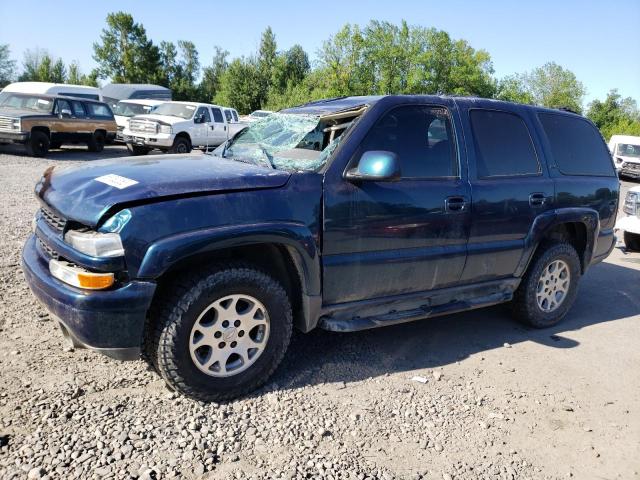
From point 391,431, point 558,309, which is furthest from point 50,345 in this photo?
point 558,309

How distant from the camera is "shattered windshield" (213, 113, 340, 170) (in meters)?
3.32

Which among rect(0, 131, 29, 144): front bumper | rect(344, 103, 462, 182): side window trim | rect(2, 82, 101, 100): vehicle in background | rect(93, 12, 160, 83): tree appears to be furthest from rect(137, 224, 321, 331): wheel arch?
rect(93, 12, 160, 83): tree

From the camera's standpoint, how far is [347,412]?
9.89 feet

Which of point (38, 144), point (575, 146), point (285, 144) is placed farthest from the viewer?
point (38, 144)

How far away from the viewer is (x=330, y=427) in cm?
286

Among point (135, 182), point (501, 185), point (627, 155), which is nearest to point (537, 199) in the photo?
point (501, 185)

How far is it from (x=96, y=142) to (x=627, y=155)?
21268 mm

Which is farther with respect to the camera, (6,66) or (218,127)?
(6,66)

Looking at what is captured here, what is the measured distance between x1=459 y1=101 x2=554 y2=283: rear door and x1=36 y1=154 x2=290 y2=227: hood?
64.3 inches

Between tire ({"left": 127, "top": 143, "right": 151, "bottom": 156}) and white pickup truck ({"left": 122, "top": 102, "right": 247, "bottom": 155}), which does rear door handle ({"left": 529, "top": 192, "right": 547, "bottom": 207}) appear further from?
tire ({"left": 127, "top": 143, "right": 151, "bottom": 156})

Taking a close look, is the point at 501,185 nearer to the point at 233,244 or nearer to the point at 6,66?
the point at 233,244

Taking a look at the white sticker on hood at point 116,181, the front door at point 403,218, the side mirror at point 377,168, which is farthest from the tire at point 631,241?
the white sticker on hood at point 116,181

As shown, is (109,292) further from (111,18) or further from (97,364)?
(111,18)

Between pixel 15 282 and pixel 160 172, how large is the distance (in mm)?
2361
